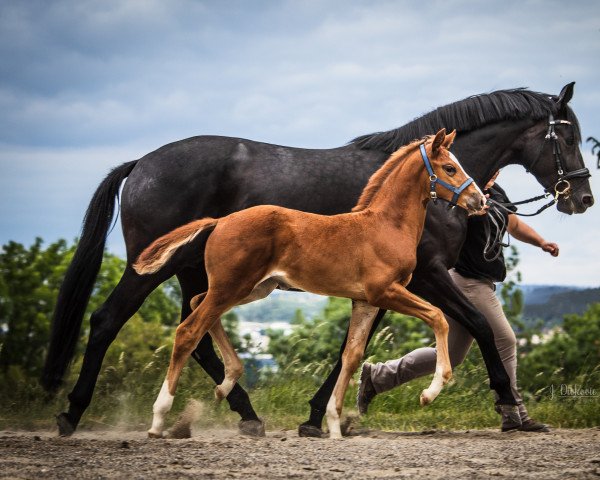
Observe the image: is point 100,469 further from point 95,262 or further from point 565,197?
point 565,197

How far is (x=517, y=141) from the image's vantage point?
6.78 meters

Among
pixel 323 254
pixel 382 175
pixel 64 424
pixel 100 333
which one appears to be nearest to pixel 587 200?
pixel 382 175

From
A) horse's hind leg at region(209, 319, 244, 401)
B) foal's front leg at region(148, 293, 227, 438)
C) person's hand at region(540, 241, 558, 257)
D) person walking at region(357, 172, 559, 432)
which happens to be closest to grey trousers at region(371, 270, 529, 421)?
person walking at region(357, 172, 559, 432)

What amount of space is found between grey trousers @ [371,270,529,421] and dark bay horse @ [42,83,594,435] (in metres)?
0.36

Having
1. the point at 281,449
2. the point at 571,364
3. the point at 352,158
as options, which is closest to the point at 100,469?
the point at 281,449

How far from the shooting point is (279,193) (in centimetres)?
634

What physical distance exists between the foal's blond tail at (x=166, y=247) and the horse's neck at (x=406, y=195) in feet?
3.64

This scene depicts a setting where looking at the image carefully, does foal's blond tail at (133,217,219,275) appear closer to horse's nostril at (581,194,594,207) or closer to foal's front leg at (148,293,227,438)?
foal's front leg at (148,293,227,438)

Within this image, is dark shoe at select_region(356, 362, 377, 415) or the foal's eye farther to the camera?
dark shoe at select_region(356, 362, 377, 415)

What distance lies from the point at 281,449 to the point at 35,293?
5.83 metres

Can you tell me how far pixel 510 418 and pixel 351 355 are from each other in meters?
1.38

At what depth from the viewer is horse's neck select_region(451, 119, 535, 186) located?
263 inches

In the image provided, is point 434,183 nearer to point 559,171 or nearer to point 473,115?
point 473,115

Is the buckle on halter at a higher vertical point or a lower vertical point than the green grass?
higher
